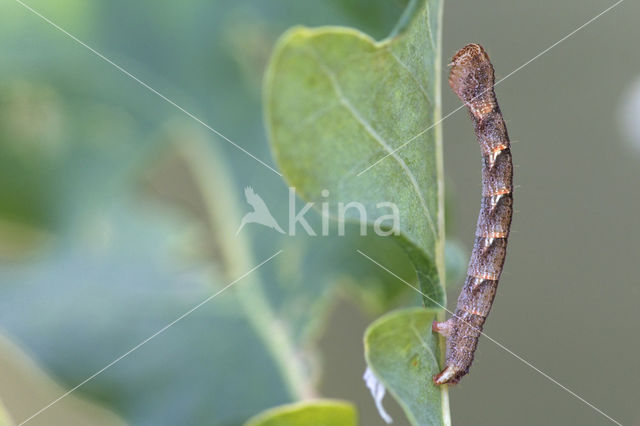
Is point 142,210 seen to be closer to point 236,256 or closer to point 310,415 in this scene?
point 236,256

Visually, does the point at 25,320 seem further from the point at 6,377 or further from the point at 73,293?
the point at 6,377

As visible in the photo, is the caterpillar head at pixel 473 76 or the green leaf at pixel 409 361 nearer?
the green leaf at pixel 409 361

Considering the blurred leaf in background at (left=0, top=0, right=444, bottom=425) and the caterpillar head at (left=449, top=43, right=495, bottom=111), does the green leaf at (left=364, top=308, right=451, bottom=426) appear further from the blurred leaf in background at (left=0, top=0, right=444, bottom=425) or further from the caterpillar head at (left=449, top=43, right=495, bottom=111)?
the caterpillar head at (left=449, top=43, right=495, bottom=111)

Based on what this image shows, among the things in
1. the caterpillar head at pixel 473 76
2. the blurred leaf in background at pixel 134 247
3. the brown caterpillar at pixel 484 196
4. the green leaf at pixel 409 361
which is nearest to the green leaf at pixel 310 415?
the green leaf at pixel 409 361

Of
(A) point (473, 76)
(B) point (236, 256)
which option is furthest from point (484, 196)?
(B) point (236, 256)

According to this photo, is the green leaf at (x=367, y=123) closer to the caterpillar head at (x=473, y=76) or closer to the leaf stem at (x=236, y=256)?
the leaf stem at (x=236, y=256)
